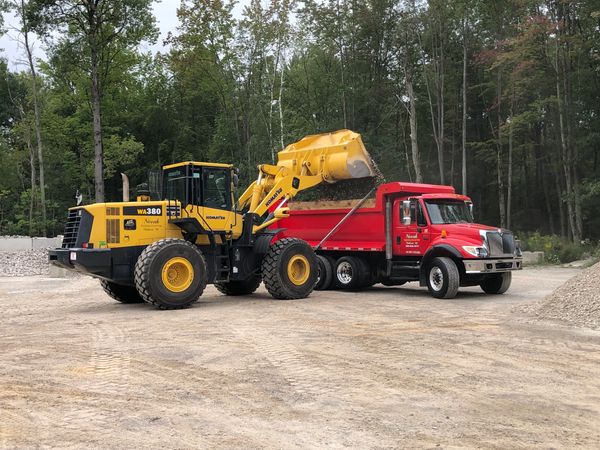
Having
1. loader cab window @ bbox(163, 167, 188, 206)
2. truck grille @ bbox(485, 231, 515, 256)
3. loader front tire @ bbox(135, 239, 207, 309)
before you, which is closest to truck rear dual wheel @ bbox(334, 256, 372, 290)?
truck grille @ bbox(485, 231, 515, 256)

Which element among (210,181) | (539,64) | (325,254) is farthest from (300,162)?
(539,64)

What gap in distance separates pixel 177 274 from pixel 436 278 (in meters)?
5.73

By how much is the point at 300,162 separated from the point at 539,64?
19279 mm

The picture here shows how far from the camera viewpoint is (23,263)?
24016 millimetres

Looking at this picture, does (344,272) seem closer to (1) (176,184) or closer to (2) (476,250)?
(2) (476,250)

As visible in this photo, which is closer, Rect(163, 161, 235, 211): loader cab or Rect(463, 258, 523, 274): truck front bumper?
Rect(163, 161, 235, 211): loader cab

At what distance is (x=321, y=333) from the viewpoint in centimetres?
884

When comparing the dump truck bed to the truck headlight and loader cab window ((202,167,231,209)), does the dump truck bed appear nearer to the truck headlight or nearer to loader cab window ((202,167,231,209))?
the truck headlight

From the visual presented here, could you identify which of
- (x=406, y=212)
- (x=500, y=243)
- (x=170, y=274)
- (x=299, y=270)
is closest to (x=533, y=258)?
(x=500, y=243)

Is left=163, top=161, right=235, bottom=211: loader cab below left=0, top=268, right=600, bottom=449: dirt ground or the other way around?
the other way around

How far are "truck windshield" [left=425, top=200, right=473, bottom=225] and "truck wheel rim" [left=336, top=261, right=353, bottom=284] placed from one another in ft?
8.56

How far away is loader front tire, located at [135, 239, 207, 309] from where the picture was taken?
1112 centimetres

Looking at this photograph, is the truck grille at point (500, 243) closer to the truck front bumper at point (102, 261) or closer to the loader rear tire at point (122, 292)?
the truck front bumper at point (102, 261)

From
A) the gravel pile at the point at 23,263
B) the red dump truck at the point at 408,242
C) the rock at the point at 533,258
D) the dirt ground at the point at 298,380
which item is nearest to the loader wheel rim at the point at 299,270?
the red dump truck at the point at 408,242
